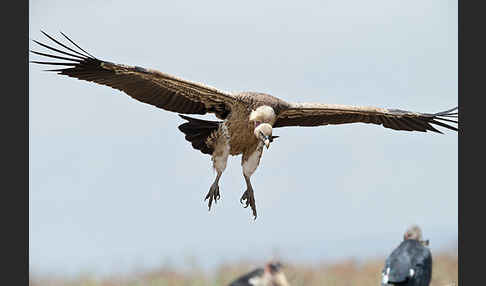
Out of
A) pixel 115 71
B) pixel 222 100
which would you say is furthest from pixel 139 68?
pixel 222 100

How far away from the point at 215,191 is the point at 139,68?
6.56 feet

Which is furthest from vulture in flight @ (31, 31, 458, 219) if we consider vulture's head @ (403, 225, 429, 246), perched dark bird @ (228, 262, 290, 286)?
perched dark bird @ (228, 262, 290, 286)

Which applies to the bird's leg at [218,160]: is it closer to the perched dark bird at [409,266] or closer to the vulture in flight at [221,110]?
the vulture in flight at [221,110]

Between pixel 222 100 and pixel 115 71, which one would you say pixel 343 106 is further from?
pixel 115 71

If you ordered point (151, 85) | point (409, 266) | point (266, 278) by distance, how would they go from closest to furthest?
point (266, 278) → point (409, 266) → point (151, 85)

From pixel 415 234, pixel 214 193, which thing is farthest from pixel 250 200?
pixel 415 234

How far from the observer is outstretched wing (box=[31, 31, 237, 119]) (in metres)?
11.2

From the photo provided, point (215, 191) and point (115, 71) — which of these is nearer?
point (115, 71)

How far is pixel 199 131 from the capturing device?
12.4 m

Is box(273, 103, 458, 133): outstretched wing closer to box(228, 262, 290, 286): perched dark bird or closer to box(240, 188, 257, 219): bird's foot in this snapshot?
box(240, 188, 257, 219): bird's foot

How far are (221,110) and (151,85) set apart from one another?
38.1 inches

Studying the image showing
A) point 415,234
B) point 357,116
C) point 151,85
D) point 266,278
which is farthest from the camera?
point 357,116

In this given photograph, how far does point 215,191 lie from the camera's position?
40.8 ft

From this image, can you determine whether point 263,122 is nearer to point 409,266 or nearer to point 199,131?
point 199,131
